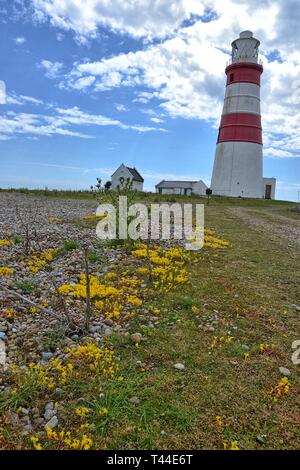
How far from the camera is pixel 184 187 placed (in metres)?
74.8

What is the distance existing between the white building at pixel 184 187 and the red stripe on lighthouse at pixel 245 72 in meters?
27.5

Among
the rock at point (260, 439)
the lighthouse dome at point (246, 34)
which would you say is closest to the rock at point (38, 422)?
the rock at point (260, 439)

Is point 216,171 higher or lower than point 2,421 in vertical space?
higher

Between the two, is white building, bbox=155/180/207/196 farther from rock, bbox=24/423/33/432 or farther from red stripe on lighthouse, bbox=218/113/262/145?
rock, bbox=24/423/33/432

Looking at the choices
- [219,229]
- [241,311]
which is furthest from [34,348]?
[219,229]

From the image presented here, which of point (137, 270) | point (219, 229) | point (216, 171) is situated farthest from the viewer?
A: point (216, 171)

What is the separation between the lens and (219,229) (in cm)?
1802

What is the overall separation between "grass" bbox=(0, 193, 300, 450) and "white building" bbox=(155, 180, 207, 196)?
6676cm

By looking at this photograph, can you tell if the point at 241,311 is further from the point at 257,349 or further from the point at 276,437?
the point at 276,437

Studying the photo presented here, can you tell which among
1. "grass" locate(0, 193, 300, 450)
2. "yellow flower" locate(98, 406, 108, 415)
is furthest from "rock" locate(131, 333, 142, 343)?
"yellow flower" locate(98, 406, 108, 415)

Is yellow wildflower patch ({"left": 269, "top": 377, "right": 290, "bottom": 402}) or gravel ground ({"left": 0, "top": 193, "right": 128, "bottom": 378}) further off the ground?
gravel ground ({"left": 0, "top": 193, "right": 128, "bottom": 378})

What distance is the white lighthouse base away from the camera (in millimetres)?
47750

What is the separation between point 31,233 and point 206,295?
773 cm

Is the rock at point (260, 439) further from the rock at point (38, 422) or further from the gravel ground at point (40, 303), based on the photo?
the gravel ground at point (40, 303)
